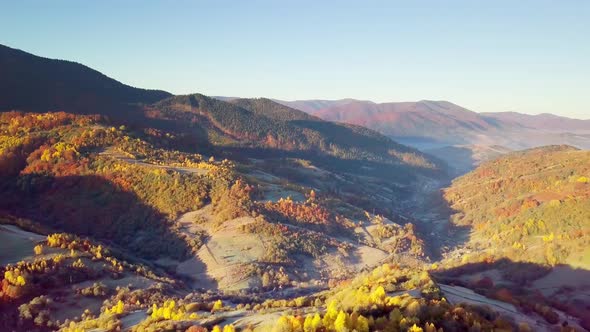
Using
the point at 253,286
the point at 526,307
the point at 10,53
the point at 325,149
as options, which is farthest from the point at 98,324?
the point at 325,149

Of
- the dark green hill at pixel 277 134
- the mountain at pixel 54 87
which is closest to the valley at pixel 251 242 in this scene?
the mountain at pixel 54 87

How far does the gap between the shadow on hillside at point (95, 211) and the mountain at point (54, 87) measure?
52.3m

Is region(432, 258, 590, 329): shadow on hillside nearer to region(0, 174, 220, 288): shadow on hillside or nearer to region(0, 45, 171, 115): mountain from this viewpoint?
region(0, 174, 220, 288): shadow on hillside

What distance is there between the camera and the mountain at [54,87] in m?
122

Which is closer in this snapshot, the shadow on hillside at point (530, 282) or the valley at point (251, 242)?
the valley at point (251, 242)

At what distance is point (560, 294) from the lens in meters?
45.3

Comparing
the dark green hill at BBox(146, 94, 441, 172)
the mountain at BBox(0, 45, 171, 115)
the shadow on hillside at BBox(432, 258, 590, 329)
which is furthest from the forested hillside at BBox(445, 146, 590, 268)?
the mountain at BBox(0, 45, 171, 115)

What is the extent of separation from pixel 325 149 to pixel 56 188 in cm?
10580

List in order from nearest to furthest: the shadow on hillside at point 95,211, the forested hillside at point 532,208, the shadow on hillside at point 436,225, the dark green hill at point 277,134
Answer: the forested hillside at point 532,208
the shadow on hillside at point 95,211
the shadow on hillside at point 436,225
the dark green hill at point 277,134

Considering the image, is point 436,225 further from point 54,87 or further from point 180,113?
point 54,87

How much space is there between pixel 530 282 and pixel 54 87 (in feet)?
403

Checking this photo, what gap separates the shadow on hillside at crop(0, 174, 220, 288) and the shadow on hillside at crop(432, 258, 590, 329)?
97.9ft

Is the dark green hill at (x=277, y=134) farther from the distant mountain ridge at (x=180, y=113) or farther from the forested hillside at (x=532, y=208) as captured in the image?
the forested hillside at (x=532, y=208)

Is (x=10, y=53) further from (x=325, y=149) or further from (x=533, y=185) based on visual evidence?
(x=533, y=185)
